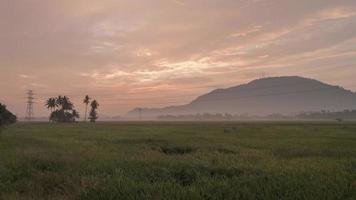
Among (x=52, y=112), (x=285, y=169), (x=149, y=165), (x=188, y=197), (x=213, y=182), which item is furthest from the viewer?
(x=52, y=112)

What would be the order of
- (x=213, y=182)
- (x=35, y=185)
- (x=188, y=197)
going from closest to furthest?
(x=188, y=197) → (x=213, y=182) → (x=35, y=185)

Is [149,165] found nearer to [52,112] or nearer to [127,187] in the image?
[127,187]

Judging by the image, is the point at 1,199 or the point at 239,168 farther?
the point at 239,168

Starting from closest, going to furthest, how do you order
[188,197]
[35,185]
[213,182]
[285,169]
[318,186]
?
[188,197] < [318,186] < [213,182] < [35,185] < [285,169]

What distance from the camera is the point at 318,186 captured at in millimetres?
13398

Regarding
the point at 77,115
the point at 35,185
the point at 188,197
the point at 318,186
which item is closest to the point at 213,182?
the point at 188,197

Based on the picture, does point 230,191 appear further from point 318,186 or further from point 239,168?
point 239,168

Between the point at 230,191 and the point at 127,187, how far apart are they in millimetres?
3573

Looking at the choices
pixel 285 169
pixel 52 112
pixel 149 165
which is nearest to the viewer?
pixel 285 169

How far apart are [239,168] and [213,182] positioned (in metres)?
4.21

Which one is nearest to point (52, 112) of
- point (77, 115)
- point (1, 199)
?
point (77, 115)

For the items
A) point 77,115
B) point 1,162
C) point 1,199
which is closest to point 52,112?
point 77,115

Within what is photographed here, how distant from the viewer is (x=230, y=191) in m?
13.0

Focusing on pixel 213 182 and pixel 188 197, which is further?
pixel 213 182
